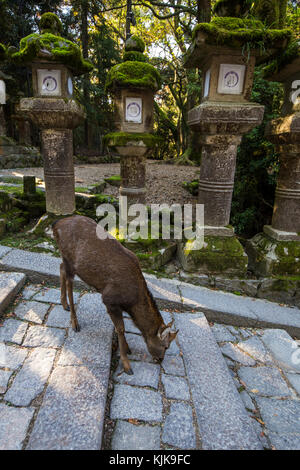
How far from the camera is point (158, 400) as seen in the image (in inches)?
79.8

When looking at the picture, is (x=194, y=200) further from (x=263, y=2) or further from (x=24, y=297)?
(x=24, y=297)

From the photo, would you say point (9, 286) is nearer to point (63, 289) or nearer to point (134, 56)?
point (63, 289)

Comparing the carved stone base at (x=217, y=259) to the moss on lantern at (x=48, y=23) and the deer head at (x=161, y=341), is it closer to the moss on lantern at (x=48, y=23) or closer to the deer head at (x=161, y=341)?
the deer head at (x=161, y=341)

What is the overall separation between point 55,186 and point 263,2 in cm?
403

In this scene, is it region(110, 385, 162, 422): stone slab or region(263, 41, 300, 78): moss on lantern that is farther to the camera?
region(263, 41, 300, 78): moss on lantern

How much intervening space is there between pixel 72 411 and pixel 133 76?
394cm

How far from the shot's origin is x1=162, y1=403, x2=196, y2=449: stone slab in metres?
1.72

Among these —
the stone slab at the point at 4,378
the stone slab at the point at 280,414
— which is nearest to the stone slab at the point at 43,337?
the stone slab at the point at 4,378

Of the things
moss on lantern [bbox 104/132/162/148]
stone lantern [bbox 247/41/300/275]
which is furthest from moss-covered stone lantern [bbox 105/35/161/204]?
stone lantern [bbox 247/41/300/275]

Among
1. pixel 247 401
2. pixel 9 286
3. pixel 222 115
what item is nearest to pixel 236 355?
pixel 247 401

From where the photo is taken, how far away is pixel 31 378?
203 centimetres

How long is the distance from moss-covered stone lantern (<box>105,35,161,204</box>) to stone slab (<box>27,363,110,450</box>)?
9.98 ft

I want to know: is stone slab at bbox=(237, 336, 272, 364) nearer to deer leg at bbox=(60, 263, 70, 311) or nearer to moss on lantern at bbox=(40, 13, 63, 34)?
deer leg at bbox=(60, 263, 70, 311)

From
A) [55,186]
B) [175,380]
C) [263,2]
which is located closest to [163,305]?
[175,380]
